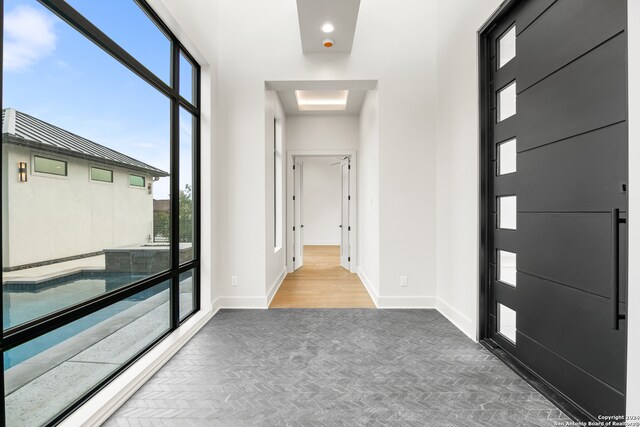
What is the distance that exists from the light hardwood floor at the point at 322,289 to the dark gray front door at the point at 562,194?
6.34ft

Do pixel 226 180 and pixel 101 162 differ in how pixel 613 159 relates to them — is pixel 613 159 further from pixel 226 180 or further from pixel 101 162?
pixel 226 180

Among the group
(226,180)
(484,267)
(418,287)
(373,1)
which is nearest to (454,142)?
(484,267)

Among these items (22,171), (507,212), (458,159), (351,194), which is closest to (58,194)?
(22,171)

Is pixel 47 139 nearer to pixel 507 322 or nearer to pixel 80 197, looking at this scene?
pixel 80 197

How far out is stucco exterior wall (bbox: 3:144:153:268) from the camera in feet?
4.81

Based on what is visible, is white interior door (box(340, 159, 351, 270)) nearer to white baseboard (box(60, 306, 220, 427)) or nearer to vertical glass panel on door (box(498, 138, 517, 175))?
vertical glass panel on door (box(498, 138, 517, 175))

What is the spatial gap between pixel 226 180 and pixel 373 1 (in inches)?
116

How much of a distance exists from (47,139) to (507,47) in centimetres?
332

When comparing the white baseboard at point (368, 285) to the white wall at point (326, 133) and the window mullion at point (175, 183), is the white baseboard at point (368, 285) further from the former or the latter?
the white wall at point (326, 133)

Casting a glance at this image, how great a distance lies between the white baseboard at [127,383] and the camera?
175 cm

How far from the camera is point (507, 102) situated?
2.62m

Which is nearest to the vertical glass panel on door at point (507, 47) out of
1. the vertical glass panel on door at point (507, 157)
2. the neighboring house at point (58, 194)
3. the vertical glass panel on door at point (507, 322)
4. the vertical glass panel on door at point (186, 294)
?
the vertical glass panel on door at point (507, 157)

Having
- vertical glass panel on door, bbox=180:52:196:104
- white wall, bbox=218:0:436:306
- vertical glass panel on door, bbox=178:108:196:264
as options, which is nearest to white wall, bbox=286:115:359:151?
white wall, bbox=218:0:436:306

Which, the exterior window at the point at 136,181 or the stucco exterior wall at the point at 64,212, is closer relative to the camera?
the stucco exterior wall at the point at 64,212
